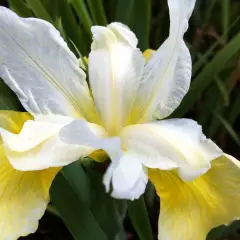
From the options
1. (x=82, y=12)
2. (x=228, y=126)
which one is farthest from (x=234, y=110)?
(x=82, y=12)

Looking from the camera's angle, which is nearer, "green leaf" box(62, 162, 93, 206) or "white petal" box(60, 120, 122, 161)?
"white petal" box(60, 120, 122, 161)

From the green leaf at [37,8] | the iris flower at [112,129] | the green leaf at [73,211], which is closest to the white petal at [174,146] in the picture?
the iris flower at [112,129]

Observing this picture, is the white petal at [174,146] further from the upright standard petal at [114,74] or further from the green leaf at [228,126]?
the green leaf at [228,126]

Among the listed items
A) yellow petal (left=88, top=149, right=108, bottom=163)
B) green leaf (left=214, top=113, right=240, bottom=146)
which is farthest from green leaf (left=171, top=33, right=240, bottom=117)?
yellow petal (left=88, top=149, right=108, bottom=163)

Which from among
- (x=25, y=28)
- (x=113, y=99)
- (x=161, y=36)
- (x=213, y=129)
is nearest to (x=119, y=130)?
(x=113, y=99)

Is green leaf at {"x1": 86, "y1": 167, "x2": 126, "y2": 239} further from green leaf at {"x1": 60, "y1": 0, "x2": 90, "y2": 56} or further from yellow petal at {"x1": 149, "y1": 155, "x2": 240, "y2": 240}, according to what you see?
green leaf at {"x1": 60, "y1": 0, "x2": 90, "y2": 56}

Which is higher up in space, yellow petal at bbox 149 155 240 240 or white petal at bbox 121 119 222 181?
white petal at bbox 121 119 222 181
